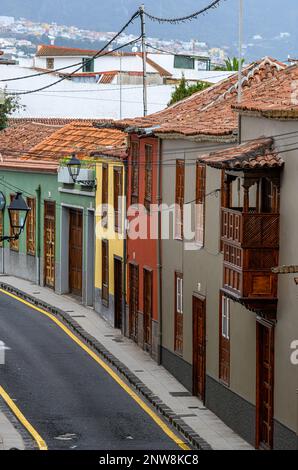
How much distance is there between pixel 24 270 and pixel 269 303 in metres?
27.9

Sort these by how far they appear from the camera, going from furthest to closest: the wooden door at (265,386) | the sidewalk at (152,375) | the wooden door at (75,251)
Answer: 1. the wooden door at (75,251)
2. the sidewalk at (152,375)
3. the wooden door at (265,386)

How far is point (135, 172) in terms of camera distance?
131ft

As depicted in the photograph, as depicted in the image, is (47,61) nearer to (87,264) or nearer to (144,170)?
(87,264)

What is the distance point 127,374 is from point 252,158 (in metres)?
10.7

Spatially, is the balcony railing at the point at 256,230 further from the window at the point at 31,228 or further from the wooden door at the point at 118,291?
the window at the point at 31,228

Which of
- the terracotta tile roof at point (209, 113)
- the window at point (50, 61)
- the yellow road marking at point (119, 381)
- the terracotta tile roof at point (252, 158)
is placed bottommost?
the yellow road marking at point (119, 381)

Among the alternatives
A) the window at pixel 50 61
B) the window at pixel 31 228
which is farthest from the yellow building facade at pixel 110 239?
the window at pixel 50 61

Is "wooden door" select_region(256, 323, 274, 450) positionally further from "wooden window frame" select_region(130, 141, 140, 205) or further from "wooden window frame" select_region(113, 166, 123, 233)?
"wooden window frame" select_region(113, 166, 123, 233)

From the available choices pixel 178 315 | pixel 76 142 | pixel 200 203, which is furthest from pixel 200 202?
pixel 76 142

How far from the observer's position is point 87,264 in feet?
153

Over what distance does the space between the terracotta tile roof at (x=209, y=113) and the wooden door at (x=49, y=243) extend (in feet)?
34.4

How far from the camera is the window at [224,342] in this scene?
30.2 meters

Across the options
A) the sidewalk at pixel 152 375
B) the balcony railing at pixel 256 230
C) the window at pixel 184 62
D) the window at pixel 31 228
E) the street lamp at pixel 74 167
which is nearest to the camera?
the balcony railing at pixel 256 230

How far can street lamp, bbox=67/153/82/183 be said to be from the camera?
45.4 metres
